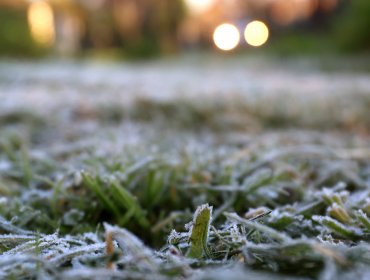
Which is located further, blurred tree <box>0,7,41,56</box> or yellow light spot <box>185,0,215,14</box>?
yellow light spot <box>185,0,215,14</box>

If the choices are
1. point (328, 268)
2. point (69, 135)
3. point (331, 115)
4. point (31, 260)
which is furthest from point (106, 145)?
point (331, 115)

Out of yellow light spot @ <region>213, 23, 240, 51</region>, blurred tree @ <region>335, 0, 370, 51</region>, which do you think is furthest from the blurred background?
blurred tree @ <region>335, 0, 370, 51</region>

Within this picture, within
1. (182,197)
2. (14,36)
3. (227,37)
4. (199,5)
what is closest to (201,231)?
(182,197)

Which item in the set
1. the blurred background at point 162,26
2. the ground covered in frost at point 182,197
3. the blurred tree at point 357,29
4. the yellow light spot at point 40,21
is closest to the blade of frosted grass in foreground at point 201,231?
the ground covered in frost at point 182,197

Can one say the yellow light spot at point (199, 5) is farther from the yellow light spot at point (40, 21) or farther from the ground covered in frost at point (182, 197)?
the ground covered in frost at point (182, 197)

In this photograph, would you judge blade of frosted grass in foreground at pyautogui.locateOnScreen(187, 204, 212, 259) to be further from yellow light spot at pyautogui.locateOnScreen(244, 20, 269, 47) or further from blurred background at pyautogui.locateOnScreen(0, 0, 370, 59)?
yellow light spot at pyautogui.locateOnScreen(244, 20, 269, 47)

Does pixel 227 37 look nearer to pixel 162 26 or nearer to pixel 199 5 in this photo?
pixel 162 26
